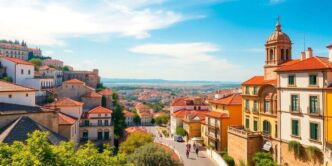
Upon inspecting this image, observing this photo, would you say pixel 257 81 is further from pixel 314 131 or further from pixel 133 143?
pixel 133 143

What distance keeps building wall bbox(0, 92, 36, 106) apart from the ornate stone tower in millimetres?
33897

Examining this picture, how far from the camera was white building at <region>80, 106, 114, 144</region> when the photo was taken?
51625 millimetres

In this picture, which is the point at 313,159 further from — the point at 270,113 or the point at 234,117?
the point at 234,117

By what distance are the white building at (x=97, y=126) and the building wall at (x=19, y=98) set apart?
17.2 meters

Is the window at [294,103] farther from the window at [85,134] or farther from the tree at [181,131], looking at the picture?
the window at [85,134]

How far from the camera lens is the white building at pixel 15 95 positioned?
105ft

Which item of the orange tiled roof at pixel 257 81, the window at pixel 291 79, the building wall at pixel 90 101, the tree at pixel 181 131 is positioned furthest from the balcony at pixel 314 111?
the building wall at pixel 90 101

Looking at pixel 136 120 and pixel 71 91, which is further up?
pixel 71 91

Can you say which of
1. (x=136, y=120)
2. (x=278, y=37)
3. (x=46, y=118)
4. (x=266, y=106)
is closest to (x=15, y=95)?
(x=46, y=118)

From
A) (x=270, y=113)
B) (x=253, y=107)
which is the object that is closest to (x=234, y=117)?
(x=253, y=107)

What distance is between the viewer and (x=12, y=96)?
3266cm

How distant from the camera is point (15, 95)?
3309cm

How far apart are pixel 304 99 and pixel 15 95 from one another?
34.0 meters

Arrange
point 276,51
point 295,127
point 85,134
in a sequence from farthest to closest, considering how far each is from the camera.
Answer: point 85,134 → point 276,51 → point 295,127
